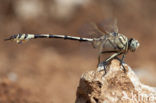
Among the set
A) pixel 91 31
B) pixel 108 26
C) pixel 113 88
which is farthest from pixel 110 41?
pixel 113 88

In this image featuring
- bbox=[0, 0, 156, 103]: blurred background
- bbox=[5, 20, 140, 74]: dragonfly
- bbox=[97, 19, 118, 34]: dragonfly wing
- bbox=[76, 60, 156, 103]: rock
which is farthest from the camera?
bbox=[0, 0, 156, 103]: blurred background

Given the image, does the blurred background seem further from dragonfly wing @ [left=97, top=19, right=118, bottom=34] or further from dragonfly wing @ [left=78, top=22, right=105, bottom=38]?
dragonfly wing @ [left=97, top=19, right=118, bottom=34]

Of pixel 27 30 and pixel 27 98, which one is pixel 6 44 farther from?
pixel 27 98

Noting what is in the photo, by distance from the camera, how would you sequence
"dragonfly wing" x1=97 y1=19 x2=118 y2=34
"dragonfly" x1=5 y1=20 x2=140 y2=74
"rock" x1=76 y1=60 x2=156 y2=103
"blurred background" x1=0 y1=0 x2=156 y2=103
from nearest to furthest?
1. "rock" x1=76 y1=60 x2=156 y2=103
2. "dragonfly" x1=5 y1=20 x2=140 y2=74
3. "dragonfly wing" x1=97 y1=19 x2=118 y2=34
4. "blurred background" x1=0 y1=0 x2=156 y2=103

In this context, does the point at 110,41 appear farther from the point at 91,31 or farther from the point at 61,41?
the point at 61,41

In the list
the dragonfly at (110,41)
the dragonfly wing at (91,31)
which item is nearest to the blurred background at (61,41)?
the dragonfly wing at (91,31)

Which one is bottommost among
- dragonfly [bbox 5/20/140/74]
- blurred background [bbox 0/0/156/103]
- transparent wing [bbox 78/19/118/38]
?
dragonfly [bbox 5/20/140/74]

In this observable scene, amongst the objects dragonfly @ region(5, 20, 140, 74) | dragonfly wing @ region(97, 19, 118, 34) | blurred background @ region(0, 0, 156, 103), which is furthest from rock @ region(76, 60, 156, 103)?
blurred background @ region(0, 0, 156, 103)
